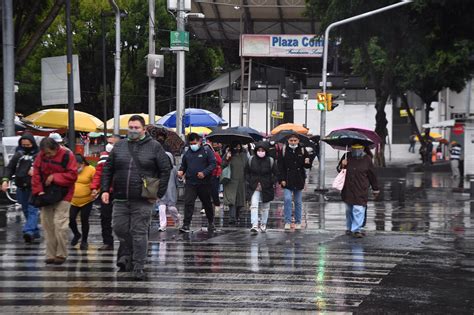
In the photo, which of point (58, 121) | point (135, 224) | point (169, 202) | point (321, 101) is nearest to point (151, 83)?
point (321, 101)

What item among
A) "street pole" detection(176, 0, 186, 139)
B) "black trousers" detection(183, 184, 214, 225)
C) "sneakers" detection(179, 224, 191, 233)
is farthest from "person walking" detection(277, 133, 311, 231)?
"street pole" detection(176, 0, 186, 139)

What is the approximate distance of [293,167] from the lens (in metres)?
15.9

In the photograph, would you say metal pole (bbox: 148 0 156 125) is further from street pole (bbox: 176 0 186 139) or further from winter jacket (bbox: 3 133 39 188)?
winter jacket (bbox: 3 133 39 188)

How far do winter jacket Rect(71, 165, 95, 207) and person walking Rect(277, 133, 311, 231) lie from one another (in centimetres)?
403

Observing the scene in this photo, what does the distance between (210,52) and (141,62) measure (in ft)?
34.9

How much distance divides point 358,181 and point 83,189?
4997mm

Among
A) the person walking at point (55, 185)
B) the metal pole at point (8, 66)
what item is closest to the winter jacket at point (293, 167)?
the person walking at point (55, 185)

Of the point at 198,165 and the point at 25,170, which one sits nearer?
the point at 25,170

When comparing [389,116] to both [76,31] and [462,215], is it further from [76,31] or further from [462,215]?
[462,215]

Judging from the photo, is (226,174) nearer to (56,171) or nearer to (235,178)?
(235,178)

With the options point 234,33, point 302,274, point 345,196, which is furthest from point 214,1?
point 302,274

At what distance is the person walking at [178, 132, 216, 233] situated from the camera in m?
15.1

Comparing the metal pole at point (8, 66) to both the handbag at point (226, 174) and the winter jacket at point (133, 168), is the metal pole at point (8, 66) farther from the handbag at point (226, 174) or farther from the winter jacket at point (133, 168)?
the winter jacket at point (133, 168)

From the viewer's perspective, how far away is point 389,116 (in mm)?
64375
